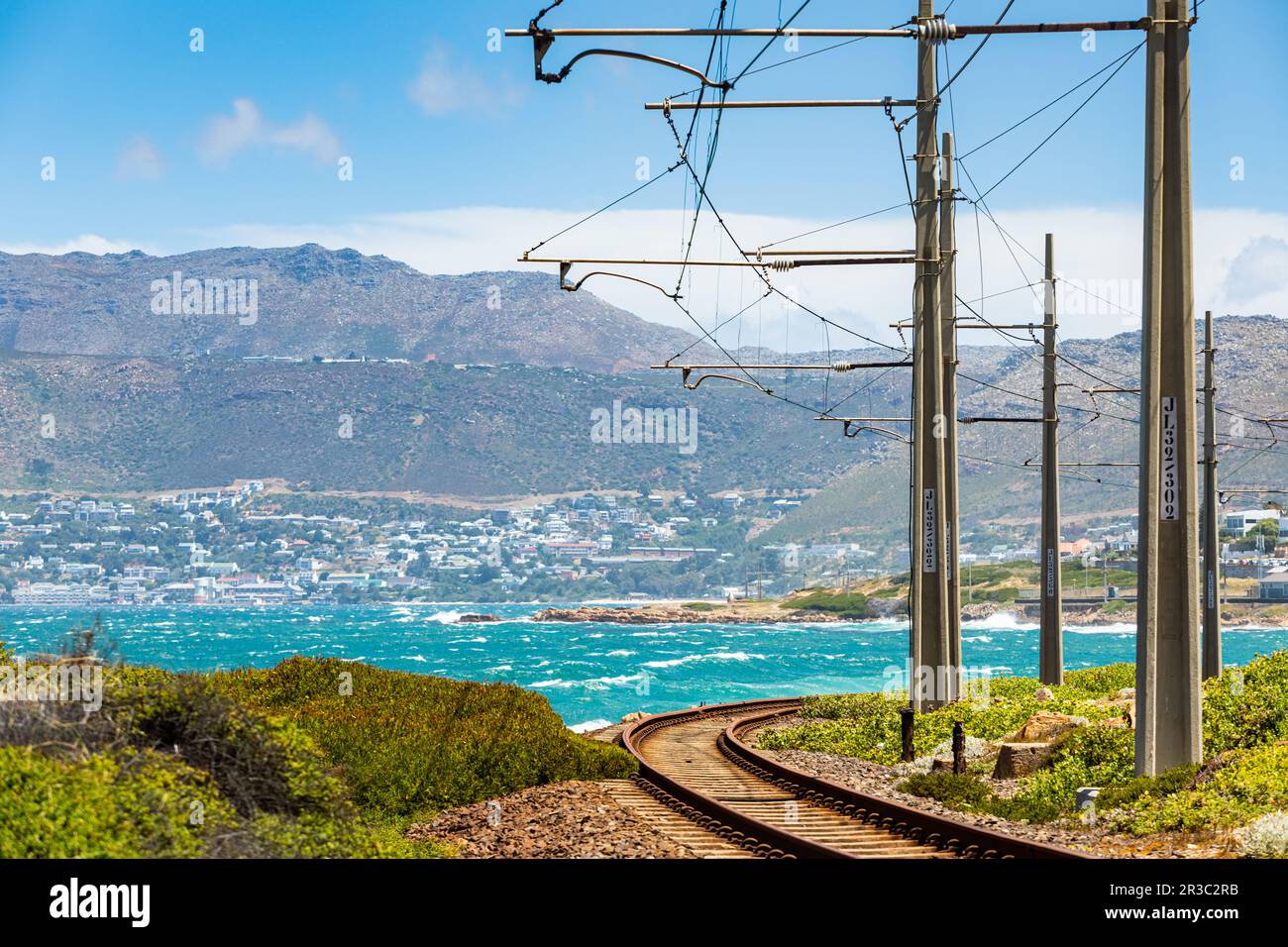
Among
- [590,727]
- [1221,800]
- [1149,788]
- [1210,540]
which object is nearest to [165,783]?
[1221,800]

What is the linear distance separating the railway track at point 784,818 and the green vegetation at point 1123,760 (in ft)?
4.55

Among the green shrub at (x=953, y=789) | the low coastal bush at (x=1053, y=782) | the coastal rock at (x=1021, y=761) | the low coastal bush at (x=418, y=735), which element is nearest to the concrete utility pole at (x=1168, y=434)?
the low coastal bush at (x=1053, y=782)

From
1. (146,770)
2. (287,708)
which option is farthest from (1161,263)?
(287,708)

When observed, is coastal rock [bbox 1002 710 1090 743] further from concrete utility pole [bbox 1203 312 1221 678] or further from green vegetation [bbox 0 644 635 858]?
concrete utility pole [bbox 1203 312 1221 678]

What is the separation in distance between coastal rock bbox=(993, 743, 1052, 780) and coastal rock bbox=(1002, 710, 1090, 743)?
540 mm

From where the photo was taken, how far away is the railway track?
14.3 meters

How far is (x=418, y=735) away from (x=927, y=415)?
12.0 metres

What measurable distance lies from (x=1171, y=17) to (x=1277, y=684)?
9320 millimetres

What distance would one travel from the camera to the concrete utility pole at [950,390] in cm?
2811

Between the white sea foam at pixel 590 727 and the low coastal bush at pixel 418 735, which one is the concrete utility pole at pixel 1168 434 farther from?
the white sea foam at pixel 590 727

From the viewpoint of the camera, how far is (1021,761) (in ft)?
65.8

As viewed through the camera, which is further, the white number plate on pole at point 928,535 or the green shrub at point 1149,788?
the white number plate on pole at point 928,535

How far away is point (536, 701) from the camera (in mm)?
27219
